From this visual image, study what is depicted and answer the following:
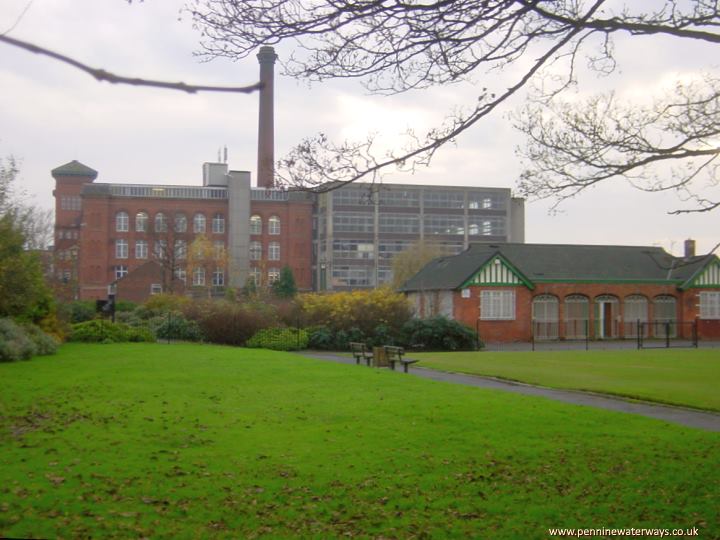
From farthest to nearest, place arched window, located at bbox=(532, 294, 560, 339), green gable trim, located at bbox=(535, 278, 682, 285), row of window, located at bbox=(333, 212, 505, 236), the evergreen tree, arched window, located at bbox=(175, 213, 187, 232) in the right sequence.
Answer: row of window, located at bbox=(333, 212, 505, 236), arched window, located at bbox=(175, 213, 187, 232), the evergreen tree, green gable trim, located at bbox=(535, 278, 682, 285), arched window, located at bbox=(532, 294, 560, 339)

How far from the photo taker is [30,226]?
30859mm

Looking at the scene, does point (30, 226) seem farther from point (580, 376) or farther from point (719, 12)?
point (719, 12)

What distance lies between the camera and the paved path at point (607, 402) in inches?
521

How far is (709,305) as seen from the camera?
154ft

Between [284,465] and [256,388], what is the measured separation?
22.8 feet

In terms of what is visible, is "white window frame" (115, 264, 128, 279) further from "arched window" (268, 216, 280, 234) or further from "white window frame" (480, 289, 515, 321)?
"white window frame" (480, 289, 515, 321)

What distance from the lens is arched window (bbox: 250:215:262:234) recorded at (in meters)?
76.6

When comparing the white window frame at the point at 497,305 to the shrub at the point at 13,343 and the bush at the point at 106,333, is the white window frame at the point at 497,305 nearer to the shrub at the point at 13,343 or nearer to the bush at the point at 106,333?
the bush at the point at 106,333

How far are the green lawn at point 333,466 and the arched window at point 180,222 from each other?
54729mm

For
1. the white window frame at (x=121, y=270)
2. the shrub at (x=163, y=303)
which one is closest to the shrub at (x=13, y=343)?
the shrub at (x=163, y=303)

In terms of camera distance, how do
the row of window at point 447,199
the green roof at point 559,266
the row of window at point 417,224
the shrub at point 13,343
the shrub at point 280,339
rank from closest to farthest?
the shrub at point 13,343, the shrub at point 280,339, the green roof at point 559,266, the row of window at point 417,224, the row of window at point 447,199

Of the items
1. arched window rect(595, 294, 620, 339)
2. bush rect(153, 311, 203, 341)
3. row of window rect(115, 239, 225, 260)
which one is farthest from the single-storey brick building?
row of window rect(115, 239, 225, 260)

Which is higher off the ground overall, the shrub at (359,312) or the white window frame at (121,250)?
the white window frame at (121,250)

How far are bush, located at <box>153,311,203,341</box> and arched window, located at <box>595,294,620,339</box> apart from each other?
2389 centimetres
